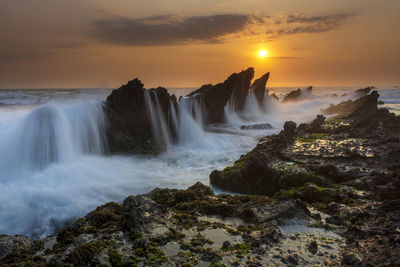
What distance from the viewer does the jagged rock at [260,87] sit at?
217 ft

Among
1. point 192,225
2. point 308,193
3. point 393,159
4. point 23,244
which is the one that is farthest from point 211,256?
point 393,159

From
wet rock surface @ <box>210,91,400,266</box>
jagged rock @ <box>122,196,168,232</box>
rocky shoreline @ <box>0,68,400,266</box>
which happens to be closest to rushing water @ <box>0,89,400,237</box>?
wet rock surface @ <box>210,91,400,266</box>

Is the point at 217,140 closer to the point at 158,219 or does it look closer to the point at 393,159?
the point at 393,159

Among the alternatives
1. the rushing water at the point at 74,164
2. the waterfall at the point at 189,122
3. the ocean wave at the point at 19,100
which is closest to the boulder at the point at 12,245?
the rushing water at the point at 74,164

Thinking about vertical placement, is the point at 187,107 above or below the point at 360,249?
above

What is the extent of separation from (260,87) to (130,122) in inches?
1858

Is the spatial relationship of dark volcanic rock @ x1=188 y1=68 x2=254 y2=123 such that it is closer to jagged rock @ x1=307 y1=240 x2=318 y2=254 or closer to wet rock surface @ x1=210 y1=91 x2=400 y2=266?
wet rock surface @ x1=210 y1=91 x2=400 y2=266

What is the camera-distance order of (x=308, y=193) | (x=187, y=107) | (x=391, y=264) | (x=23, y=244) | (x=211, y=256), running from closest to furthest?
(x=391, y=264) → (x=211, y=256) → (x=23, y=244) → (x=308, y=193) → (x=187, y=107)

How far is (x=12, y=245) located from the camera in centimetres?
802

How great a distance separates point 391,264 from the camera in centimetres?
612

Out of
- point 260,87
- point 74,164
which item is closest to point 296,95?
point 260,87

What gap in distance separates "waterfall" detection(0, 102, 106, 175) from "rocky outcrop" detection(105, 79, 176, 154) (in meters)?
1.06

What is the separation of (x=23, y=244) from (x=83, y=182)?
32.8 ft

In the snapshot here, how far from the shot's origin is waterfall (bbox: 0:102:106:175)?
826 inches
